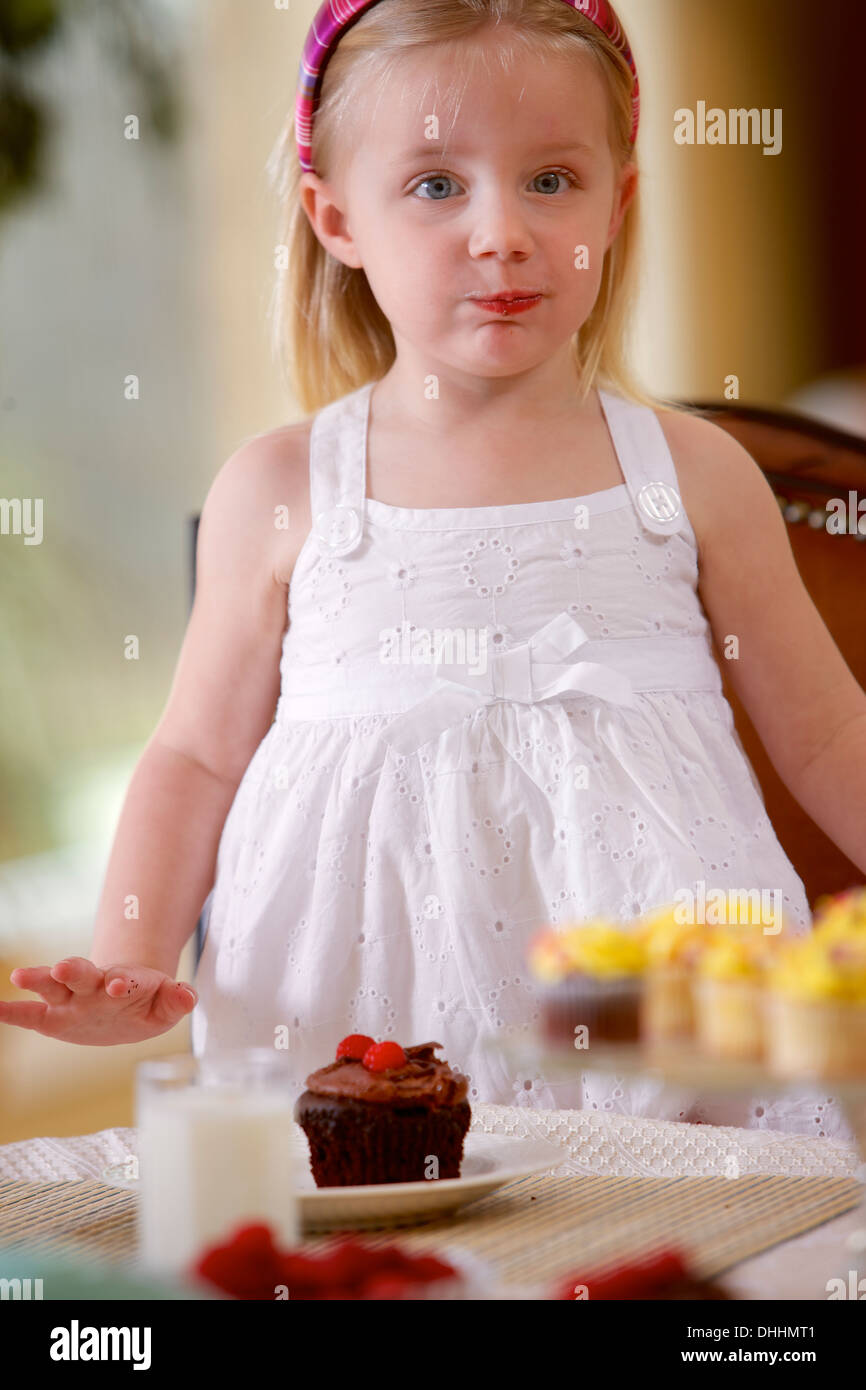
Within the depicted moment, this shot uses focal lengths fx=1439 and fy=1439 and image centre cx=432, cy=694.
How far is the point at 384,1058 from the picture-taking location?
61cm

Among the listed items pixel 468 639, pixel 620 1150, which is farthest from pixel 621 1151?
pixel 468 639

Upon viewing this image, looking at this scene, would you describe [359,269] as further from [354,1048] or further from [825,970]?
[825,970]

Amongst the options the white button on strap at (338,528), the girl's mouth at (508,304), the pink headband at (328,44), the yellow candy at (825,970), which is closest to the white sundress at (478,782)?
the white button on strap at (338,528)

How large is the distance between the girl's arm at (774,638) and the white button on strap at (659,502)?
1cm

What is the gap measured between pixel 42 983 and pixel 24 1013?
0.05 ft

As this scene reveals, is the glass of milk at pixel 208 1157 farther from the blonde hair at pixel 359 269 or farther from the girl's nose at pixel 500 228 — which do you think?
the blonde hair at pixel 359 269

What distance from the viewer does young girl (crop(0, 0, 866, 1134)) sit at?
91 centimetres

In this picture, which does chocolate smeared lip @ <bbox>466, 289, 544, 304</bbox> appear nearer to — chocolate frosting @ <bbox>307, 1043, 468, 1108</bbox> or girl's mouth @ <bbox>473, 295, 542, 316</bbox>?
girl's mouth @ <bbox>473, 295, 542, 316</bbox>

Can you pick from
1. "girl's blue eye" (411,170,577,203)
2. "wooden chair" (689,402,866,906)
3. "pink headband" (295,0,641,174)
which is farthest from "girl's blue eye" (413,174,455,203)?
"wooden chair" (689,402,866,906)

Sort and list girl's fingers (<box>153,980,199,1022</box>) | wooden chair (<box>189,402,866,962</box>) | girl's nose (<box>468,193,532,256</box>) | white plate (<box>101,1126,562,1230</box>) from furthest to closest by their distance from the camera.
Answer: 1. wooden chair (<box>189,402,866,962</box>)
2. girl's nose (<box>468,193,532,256</box>)
3. girl's fingers (<box>153,980,199,1022</box>)
4. white plate (<box>101,1126,562,1230</box>)

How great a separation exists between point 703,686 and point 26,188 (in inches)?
47.7

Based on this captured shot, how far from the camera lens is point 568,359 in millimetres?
1056

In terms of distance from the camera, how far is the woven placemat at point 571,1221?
19.2 inches
